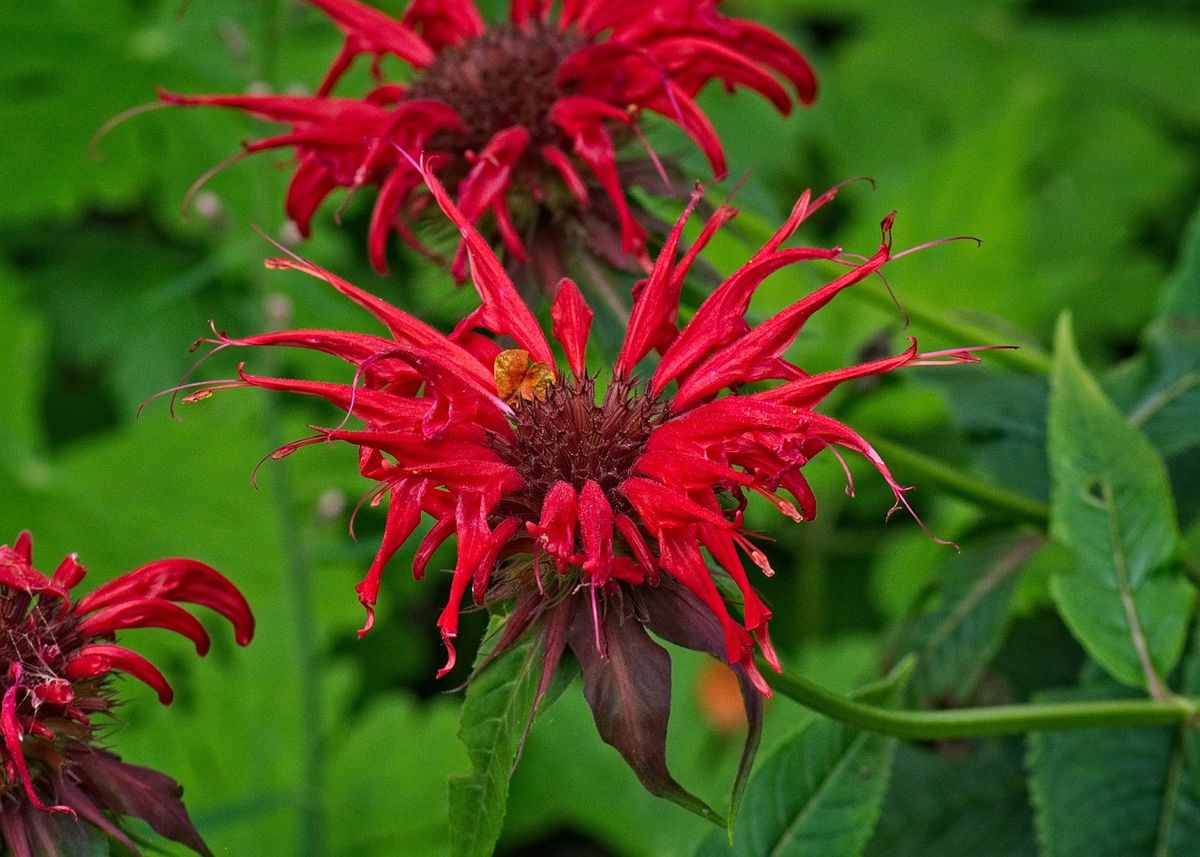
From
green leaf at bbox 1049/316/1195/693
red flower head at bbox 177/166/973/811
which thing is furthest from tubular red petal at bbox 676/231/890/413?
green leaf at bbox 1049/316/1195/693

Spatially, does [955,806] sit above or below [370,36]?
below

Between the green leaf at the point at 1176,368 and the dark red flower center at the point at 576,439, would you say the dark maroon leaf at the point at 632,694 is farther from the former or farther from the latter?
the green leaf at the point at 1176,368

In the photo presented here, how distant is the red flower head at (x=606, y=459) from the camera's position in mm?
Answer: 911

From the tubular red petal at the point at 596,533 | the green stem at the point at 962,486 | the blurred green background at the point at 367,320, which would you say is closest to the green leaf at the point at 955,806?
the blurred green background at the point at 367,320

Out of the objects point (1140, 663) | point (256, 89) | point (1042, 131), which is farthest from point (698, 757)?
point (1042, 131)

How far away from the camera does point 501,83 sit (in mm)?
1358

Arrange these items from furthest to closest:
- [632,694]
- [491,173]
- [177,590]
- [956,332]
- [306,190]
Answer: [956,332] < [306,190] < [491,173] < [177,590] < [632,694]

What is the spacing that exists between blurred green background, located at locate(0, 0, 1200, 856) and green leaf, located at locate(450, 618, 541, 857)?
0.56 m

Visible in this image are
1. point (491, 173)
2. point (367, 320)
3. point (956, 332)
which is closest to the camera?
point (491, 173)

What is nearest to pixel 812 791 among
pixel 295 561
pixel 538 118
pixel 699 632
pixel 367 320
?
pixel 699 632

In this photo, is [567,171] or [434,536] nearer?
[434,536]

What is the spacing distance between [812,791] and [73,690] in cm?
57

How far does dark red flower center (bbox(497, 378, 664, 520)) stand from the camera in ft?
3.30

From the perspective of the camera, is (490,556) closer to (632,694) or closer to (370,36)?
(632,694)
